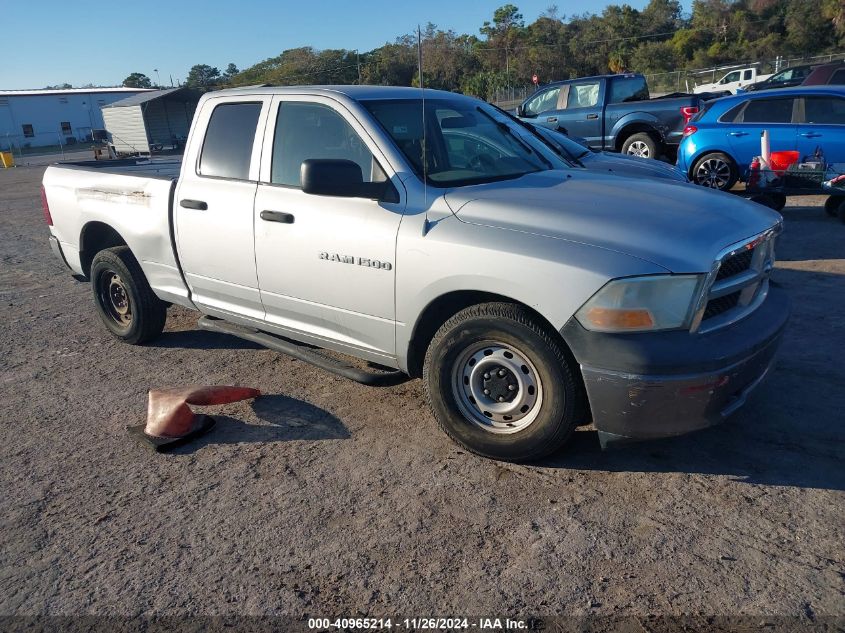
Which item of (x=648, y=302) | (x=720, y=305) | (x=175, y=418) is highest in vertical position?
(x=648, y=302)

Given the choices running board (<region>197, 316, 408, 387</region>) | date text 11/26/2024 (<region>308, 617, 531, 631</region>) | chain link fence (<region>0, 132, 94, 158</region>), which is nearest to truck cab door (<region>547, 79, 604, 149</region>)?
running board (<region>197, 316, 408, 387</region>)

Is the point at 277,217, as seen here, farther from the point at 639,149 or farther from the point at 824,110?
the point at 639,149

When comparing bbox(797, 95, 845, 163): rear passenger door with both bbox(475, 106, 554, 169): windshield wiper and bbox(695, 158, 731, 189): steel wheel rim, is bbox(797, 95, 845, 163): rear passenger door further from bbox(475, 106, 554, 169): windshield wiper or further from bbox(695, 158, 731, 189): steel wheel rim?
bbox(475, 106, 554, 169): windshield wiper

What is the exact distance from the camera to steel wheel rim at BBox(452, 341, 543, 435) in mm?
3449

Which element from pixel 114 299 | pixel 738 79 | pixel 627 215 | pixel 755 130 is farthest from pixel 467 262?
pixel 738 79

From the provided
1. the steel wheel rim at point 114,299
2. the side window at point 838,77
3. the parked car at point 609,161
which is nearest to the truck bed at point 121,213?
the steel wheel rim at point 114,299

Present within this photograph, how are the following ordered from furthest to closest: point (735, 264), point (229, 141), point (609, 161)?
point (609, 161) → point (229, 141) → point (735, 264)

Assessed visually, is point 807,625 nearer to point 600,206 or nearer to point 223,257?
point 600,206

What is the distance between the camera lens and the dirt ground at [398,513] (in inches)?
107

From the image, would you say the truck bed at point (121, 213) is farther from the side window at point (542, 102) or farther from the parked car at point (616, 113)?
the side window at point (542, 102)

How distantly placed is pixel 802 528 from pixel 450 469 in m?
1.63

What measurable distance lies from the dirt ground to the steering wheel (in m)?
1.34

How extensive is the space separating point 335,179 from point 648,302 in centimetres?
169

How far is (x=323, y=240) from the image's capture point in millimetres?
3990
